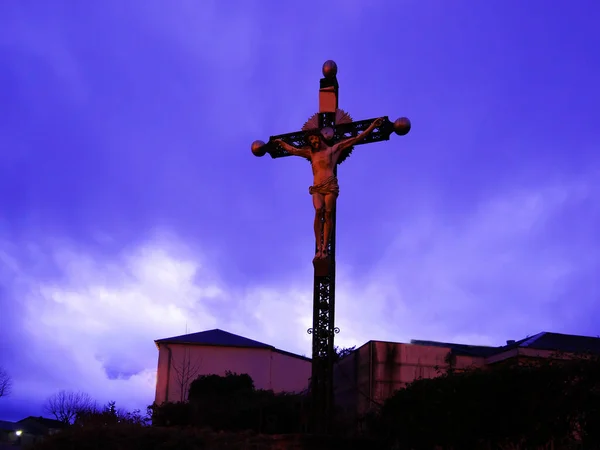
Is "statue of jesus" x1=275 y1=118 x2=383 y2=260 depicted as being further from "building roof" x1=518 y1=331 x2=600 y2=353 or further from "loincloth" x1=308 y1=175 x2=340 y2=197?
"building roof" x1=518 y1=331 x2=600 y2=353

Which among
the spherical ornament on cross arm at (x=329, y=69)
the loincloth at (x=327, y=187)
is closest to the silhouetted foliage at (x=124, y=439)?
the loincloth at (x=327, y=187)

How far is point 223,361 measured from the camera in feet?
98.7

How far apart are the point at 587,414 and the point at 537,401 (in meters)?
0.54

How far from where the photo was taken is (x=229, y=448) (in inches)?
357

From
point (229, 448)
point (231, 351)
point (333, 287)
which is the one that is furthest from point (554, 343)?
point (231, 351)

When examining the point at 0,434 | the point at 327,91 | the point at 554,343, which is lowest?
the point at 0,434

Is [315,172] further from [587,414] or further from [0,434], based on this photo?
[0,434]

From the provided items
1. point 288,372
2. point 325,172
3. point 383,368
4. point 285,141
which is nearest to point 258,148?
point 285,141

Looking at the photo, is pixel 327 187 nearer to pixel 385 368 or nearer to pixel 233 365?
pixel 385 368

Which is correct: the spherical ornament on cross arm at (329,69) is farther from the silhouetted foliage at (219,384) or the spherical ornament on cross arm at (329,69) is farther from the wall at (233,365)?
the wall at (233,365)

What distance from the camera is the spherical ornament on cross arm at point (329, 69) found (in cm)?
1349

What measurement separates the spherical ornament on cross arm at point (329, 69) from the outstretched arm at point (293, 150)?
1545 millimetres

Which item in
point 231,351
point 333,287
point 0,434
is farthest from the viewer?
point 0,434

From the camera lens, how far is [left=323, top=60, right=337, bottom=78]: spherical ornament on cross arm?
13492 mm
